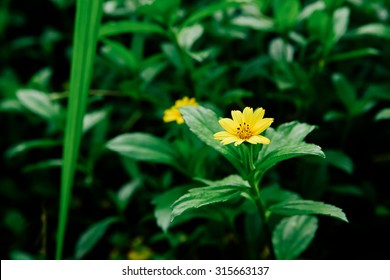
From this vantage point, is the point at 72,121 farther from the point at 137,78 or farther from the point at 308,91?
the point at 308,91

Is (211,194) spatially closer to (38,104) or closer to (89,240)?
(89,240)

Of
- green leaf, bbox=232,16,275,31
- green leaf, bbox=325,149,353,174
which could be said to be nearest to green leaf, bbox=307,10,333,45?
green leaf, bbox=232,16,275,31

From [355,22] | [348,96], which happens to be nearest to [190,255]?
[348,96]

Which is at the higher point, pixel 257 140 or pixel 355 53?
pixel 355 53

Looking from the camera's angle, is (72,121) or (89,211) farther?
(89,211)

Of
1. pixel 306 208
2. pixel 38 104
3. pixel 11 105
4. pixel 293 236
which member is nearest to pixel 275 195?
pixel 293 236

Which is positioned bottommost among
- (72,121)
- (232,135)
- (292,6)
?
(232,135)

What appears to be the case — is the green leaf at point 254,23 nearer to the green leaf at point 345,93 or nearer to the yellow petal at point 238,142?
the green leaf at point 345,93

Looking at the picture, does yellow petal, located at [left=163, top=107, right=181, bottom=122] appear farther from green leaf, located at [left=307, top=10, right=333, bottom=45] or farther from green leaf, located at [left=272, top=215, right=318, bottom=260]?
green leaf, located at [left=307, top=10, right=333, bottom=45]
